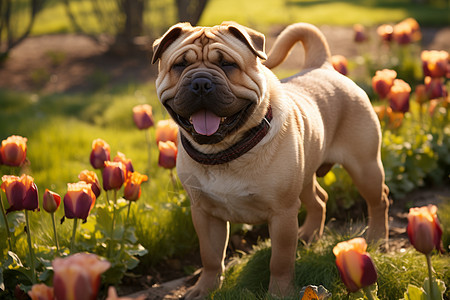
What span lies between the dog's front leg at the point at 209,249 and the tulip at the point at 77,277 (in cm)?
156

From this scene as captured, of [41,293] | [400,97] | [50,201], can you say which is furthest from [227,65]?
[400,97]

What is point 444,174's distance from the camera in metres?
5.01

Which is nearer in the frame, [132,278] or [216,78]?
[216,78]

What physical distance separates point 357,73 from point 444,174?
12.9 ft

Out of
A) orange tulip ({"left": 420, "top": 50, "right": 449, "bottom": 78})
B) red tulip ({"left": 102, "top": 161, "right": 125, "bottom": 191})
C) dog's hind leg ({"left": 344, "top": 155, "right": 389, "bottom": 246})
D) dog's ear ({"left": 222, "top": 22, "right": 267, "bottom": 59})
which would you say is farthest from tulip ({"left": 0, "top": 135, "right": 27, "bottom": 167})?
orange tulip ({"left": 420, "top": 50, "right": 449, "bottom": 78})

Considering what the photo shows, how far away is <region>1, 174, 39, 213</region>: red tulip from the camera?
2674 mm

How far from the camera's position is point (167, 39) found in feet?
9.55

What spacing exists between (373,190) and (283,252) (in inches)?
38.3

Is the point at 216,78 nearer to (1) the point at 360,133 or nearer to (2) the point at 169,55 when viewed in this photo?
(2) the point at 169,55

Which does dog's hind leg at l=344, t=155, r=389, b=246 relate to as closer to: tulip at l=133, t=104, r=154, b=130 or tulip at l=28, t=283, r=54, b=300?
tulip at l=133, t=104, r=154, b=130

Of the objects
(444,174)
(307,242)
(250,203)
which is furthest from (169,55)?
(444,174)

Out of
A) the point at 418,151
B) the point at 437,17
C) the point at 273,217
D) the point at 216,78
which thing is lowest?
the point at 437,17

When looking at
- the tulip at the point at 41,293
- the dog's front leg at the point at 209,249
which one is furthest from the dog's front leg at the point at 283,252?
the tulip at the point at 41,293

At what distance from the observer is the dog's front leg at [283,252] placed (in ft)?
9.93
